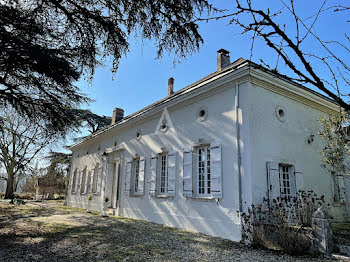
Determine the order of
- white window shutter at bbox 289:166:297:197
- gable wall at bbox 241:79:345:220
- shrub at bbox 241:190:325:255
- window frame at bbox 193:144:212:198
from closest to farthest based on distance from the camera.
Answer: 1. shrub at bbox 241:190:325:255
2. gable wall at bbox 241:79:345:220
3. white window shutter at bbox 289:166:297:197
4. window frame at bbox 193:144:212:198

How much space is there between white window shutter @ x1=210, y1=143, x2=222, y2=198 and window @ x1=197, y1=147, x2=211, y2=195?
47 centimetres

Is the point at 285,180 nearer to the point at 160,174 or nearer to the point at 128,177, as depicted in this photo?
the point at 160,174

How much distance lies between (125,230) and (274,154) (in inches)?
197

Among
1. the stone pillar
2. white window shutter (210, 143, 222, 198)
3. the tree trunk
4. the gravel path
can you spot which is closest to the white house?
white window shutter (210, 143, 222, 198)

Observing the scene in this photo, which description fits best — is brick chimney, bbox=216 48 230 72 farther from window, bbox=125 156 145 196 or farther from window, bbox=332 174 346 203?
window, bbox=332 174 346 203

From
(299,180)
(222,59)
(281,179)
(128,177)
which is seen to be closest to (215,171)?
(281,179)

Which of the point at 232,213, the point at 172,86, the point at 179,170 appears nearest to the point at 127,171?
the point at 179,170

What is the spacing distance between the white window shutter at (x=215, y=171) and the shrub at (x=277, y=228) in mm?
Answer: 1040

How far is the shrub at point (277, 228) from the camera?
5.25 metres

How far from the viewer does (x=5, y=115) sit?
7359mm

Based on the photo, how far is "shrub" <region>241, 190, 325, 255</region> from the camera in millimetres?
5250

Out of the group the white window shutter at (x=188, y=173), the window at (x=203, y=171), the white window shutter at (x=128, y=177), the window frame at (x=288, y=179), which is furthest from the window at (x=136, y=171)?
the window frame at (x=288, y=179)

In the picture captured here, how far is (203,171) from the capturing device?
7.98 meters

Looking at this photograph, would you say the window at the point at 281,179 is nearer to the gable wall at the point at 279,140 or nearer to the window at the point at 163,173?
the gable wall at the point at 279,140
